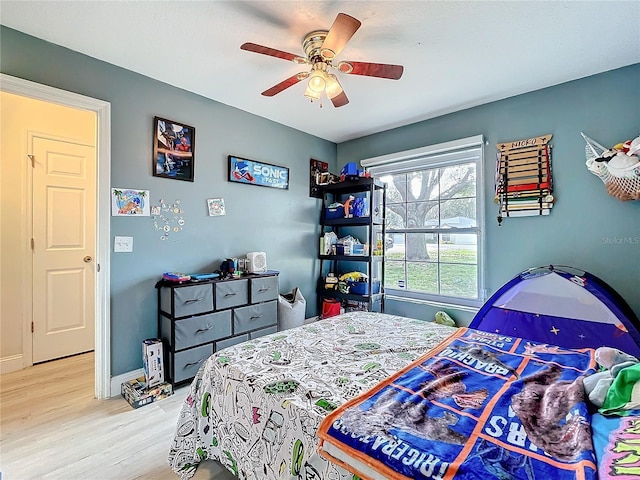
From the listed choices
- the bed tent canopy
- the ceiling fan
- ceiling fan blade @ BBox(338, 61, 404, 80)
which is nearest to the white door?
the ceiling fan

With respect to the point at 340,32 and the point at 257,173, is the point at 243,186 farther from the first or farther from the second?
the point at 340,32

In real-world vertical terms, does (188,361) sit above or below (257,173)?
below

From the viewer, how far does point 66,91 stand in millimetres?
2107

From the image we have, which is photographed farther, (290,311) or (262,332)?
(290,311)

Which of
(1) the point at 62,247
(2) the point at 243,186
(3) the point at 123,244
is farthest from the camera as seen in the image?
(2) the point at 243,186

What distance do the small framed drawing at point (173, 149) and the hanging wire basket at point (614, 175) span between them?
10.9 ft

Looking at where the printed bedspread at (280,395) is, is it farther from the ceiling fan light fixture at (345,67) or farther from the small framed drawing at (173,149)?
the small framed drawing at (173,149)

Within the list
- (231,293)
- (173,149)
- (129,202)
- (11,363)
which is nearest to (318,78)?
(173,149)

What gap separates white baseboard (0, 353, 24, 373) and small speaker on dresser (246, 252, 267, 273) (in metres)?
2.22

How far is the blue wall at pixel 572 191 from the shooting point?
7.48 feet

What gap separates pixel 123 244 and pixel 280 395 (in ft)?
6.49

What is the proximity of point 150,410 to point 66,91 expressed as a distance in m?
2.34

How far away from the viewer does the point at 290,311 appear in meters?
3.27

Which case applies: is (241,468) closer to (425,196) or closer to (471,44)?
(471,44)
